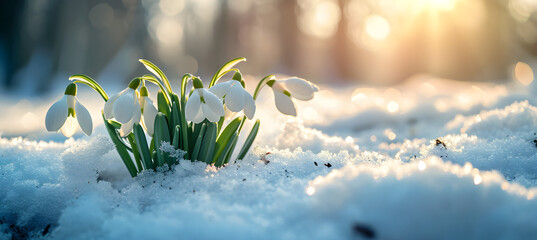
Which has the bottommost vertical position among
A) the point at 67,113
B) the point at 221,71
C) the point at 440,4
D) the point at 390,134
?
the point at 67,113

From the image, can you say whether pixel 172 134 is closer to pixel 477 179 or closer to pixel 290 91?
pixel 290 91

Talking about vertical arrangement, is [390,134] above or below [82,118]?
above

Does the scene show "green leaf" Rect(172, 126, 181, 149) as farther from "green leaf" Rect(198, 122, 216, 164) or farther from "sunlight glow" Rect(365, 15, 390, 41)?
"sunlight glow" Rect(365, 15, 390, 41)

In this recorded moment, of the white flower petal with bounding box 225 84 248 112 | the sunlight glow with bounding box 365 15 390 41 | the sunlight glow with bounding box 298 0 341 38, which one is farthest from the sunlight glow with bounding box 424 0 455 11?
the white flower petal with bounding box 225 84 248 112

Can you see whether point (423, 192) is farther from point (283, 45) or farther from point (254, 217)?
point (283, 45)

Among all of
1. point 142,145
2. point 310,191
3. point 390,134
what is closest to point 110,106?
point 142,145
